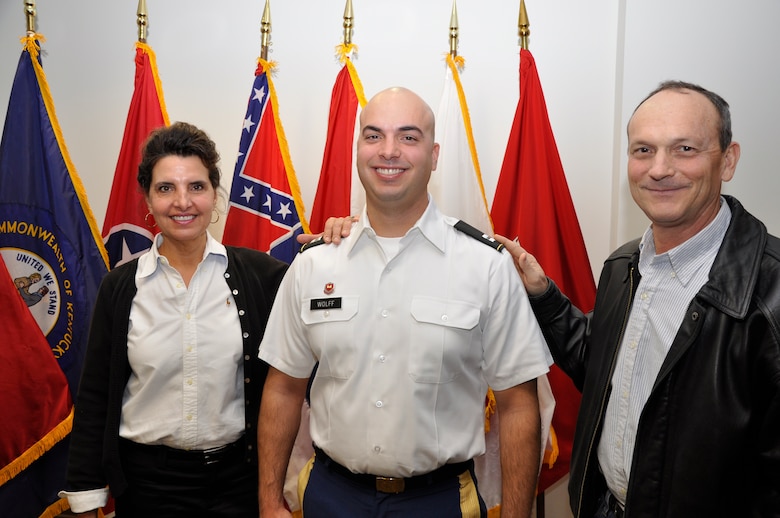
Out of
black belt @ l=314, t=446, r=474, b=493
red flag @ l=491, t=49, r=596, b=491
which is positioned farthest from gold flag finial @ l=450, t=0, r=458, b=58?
black belt @ l=314, t=446, r=474, b=493

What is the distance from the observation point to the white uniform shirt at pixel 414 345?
1375 millimetres

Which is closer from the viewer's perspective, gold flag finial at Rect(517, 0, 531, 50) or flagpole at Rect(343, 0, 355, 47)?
gold flag finial at Rect(517, 0, 531, 50)

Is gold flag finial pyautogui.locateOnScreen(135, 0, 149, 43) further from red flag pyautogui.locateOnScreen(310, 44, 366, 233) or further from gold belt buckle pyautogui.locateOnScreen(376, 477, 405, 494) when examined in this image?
gold belt buckle pyautogui.locateOnScreen(376, 477, 405, 494)

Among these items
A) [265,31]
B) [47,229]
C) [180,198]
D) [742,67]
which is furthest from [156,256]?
[742,67]

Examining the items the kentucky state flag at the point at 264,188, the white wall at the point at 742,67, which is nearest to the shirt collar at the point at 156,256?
the kentucky state flag at the point at 264,188

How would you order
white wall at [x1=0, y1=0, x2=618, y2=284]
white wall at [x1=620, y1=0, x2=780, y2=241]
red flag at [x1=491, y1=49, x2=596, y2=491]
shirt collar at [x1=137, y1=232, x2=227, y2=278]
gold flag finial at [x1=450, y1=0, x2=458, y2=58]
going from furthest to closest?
white wall at [x1=0, y1=0, x2=618, y2=284] < gold flag finial at [x1=450, y1=0, x2=458, y2=58] < red flag at [x1=491, y1=49, x2=596, y2=491] < white wall at [x1=620, y1=0, x2=780, y2=241] < shirt collar at [x1=137, y1=232, x2=227, y2=278]

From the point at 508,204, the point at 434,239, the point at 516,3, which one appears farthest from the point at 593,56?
the point at 434,239

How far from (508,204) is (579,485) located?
1285 millimetres

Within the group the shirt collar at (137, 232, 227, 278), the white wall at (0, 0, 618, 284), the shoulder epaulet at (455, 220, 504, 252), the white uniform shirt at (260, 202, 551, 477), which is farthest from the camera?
the white wall at (0, 0, 618, 284)

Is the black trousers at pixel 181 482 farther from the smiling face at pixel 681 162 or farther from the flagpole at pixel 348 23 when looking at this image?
the flagpole at pixel 348 23

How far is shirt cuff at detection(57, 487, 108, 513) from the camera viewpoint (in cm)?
161

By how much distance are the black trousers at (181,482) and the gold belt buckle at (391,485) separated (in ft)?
1.61

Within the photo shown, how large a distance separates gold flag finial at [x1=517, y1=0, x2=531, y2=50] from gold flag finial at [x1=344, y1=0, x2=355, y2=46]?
74 centimetres

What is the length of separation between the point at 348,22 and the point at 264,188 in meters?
0.84
